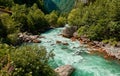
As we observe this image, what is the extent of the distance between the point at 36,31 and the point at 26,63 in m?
48.5

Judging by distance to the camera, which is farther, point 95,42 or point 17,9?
point 17,9

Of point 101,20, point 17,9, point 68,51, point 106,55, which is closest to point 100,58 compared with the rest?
point 106,55

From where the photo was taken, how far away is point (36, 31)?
2913 inches

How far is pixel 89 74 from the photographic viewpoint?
120ft

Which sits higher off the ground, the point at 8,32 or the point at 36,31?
the point at 8,32

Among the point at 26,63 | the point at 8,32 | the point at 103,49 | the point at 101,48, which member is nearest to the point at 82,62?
the point at 103,49

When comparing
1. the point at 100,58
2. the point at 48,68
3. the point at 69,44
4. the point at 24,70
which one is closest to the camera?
the point at 24,70

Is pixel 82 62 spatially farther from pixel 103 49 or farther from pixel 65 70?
pixel 103 49

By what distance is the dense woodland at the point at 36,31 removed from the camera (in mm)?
25875

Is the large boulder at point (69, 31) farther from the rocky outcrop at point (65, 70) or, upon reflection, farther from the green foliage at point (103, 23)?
the rocky outcrop at point (65, 70)

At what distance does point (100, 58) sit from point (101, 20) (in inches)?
666

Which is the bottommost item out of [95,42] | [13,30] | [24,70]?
[95,42]

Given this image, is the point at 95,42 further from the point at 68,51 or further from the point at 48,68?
the point at 48,68

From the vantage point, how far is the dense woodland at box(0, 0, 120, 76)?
84.9 feet
